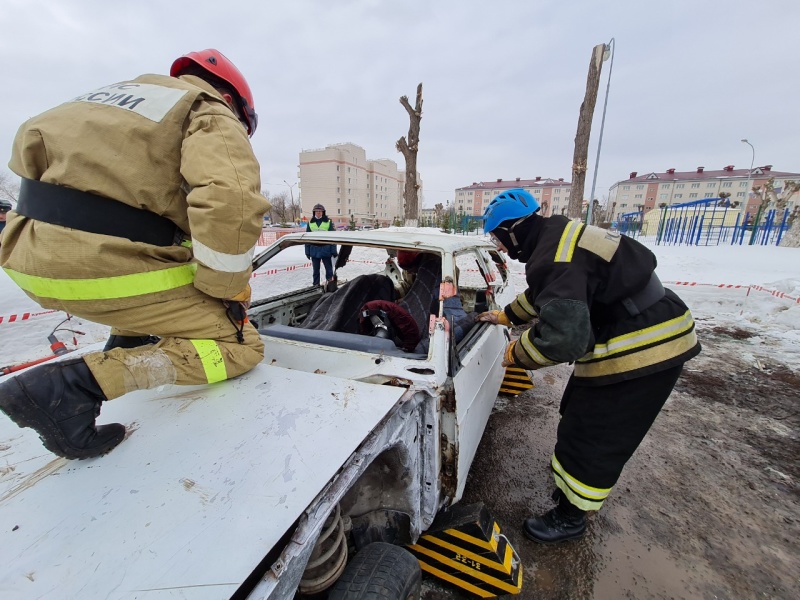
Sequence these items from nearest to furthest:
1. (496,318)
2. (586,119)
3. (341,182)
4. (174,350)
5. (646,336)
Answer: (174,350)
(646,336)
(496,318)
(586,119)
(341,182)

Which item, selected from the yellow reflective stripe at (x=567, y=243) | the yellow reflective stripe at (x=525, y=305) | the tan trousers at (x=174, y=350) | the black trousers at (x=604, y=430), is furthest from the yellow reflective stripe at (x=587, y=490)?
the tan trousers at (x=174, y=350)

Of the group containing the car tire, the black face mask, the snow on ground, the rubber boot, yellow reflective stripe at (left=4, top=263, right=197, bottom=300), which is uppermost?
the black face mask

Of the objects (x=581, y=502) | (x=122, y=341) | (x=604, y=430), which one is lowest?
(x=581, y=502)

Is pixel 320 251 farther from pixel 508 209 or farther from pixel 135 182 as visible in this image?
pixel 135 182

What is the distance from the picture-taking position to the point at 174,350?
1.31m

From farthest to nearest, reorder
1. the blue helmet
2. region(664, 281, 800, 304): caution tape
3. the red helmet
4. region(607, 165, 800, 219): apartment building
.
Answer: region(607, 165, 800, 219): apartment building, region(664, 281, 800, 304): caution tape, the blue helmet, the red helmet

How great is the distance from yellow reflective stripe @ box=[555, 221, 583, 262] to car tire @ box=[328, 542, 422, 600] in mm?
1336

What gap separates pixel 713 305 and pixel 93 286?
814 cm

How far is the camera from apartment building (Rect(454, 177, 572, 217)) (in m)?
62.6

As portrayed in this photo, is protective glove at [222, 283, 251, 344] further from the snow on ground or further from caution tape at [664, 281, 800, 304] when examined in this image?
caution tape at [664, 281, 800, 304]

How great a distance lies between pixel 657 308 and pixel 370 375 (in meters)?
1.38

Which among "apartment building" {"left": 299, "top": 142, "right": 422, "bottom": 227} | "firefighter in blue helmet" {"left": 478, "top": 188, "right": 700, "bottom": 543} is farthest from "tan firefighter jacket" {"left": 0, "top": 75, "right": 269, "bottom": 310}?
"apartment building" {"left": 299, "top": 142, "right": 422, "bottom": 227}

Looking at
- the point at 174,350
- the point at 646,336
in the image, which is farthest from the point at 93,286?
the point at 646,336

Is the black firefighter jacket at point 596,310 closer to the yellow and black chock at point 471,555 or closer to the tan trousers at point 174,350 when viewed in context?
the yellow and black chock at point 471,555
